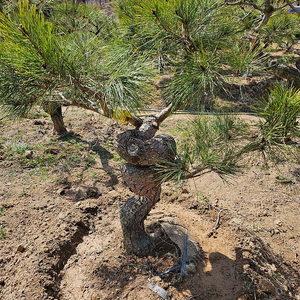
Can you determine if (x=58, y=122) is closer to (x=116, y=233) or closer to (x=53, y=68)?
(x=116, y=233)

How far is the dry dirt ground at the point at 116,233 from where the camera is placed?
6.10ft

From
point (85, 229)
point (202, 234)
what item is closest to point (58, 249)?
point (85, 229)

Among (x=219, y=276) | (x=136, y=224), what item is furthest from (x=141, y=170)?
(x=219, y=276)

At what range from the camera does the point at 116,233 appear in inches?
92.5

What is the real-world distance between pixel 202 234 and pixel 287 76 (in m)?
3.34

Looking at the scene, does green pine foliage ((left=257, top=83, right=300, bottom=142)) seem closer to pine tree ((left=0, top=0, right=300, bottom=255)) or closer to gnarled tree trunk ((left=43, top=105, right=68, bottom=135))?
pine tree ((left=0, top=0, right=300, bottom=255))

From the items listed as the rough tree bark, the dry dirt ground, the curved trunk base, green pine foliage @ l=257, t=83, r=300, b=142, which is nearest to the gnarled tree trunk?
the rough tree bark

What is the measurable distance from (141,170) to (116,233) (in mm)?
848

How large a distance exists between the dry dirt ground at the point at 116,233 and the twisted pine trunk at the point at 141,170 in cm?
14

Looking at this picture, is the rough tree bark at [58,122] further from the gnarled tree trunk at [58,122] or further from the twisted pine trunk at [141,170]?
the twisted pine trunk at [141,170]

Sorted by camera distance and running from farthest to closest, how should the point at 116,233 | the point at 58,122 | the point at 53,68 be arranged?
the point at 58,122
the point at 116,233
the point at 53,68

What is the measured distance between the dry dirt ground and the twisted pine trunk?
0.14 meters

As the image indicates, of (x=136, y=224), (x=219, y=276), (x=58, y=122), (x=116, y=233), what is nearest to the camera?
(x=219, y=276)

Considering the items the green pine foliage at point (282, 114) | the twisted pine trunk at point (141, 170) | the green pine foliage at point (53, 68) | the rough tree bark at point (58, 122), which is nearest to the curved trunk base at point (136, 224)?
the twisted pine trunk at point (141, 170)
